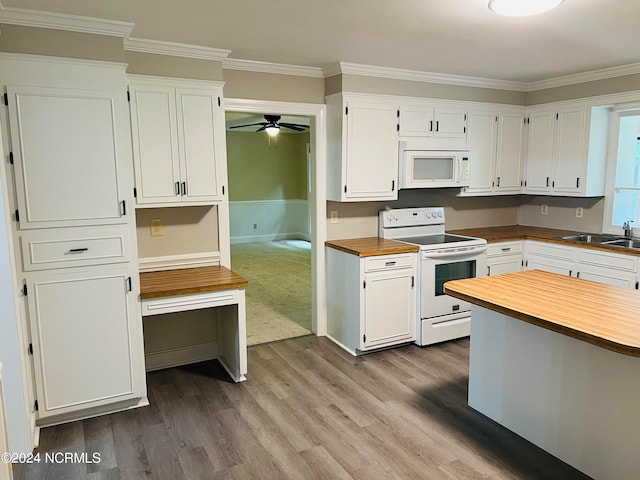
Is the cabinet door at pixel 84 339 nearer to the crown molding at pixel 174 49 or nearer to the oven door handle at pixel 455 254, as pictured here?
the crown molding at pixel 174 49

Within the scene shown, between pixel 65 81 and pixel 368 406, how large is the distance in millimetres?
2692

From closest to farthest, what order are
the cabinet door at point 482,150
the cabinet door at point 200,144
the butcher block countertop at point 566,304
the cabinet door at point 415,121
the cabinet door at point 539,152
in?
the butcher block countertop at point 566,304 → the cabinet door at point 200,144 → the cabinet door at point 415,121 → the cabinet door at point 482,150 → the cabinet door at point 539,152

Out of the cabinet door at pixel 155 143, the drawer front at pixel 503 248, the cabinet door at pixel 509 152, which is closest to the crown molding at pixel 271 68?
the cabinet door at pixel 155 143

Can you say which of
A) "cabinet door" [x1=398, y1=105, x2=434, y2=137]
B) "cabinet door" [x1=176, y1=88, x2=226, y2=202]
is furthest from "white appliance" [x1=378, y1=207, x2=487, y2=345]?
"cabinet door" [x1=176, y1=88, x2=226, y2=202]

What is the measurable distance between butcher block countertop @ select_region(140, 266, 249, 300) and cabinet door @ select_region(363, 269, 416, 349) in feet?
3.68

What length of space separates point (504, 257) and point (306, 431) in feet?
8.86

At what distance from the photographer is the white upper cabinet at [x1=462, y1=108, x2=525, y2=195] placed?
460 cm

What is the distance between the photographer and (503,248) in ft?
14.8

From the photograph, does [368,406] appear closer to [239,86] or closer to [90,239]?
[90,239]

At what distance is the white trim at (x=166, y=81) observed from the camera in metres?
3.08

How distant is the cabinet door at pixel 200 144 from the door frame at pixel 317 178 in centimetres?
47

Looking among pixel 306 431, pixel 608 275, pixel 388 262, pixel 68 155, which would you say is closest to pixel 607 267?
pixel 608 275

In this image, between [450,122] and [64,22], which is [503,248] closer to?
[450,122]

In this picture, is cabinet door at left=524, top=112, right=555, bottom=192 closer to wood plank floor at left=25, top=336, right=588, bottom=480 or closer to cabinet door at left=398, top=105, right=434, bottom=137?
cabinet door at left=398, top=105, right=434, bottom=137
